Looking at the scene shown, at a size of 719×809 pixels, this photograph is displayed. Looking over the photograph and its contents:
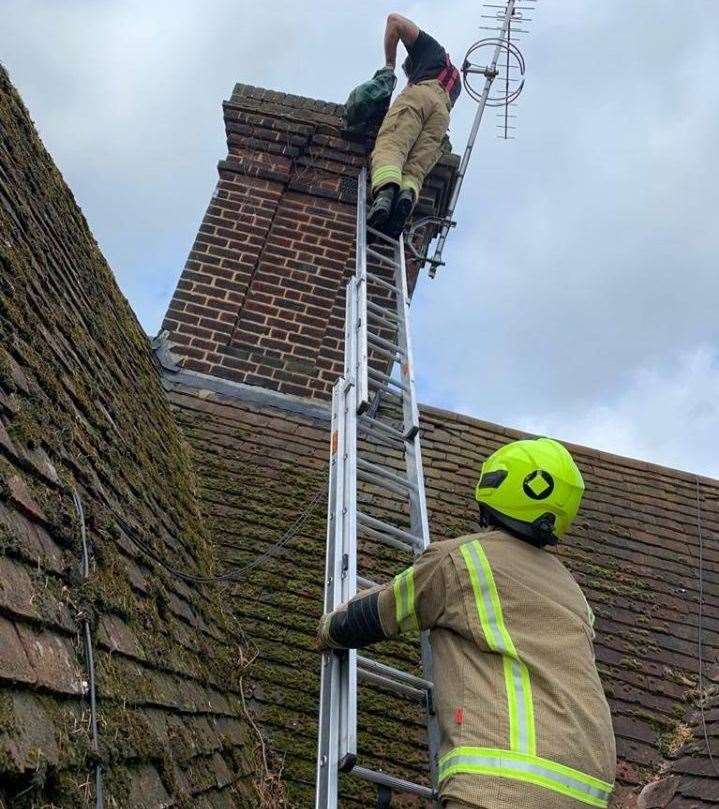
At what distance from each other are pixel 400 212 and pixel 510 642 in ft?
13.7

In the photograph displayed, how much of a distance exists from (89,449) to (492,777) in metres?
1.52

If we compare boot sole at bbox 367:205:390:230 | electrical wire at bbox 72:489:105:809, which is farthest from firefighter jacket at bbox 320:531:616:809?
boot sole at bbox 367:205:390:230

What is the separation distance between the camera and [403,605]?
230cm

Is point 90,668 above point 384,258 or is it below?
below

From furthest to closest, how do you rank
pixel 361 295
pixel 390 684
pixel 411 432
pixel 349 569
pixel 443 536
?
pixel 361 295 < pixel 443 536 < pixel 411 432 < pixel 349 569 < pixel 390 684

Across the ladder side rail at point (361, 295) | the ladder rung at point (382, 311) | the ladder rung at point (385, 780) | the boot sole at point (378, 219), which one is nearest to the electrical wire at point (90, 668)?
the ladder rung at point (385, 780)

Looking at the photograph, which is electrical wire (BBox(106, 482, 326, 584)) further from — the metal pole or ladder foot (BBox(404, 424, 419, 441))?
the metal pole

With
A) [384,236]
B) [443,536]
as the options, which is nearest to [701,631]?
[443,536]

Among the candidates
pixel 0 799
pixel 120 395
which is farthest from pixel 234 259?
pixel 0 799

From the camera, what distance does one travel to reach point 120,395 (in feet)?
11.7

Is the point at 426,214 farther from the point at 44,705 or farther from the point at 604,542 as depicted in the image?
the point at 44,705

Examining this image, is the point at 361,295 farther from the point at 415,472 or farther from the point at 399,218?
the point at 415,472

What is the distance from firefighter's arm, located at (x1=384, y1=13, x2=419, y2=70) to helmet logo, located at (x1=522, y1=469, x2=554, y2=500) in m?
5.00

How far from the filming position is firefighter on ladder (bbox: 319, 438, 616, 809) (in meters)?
1.96
